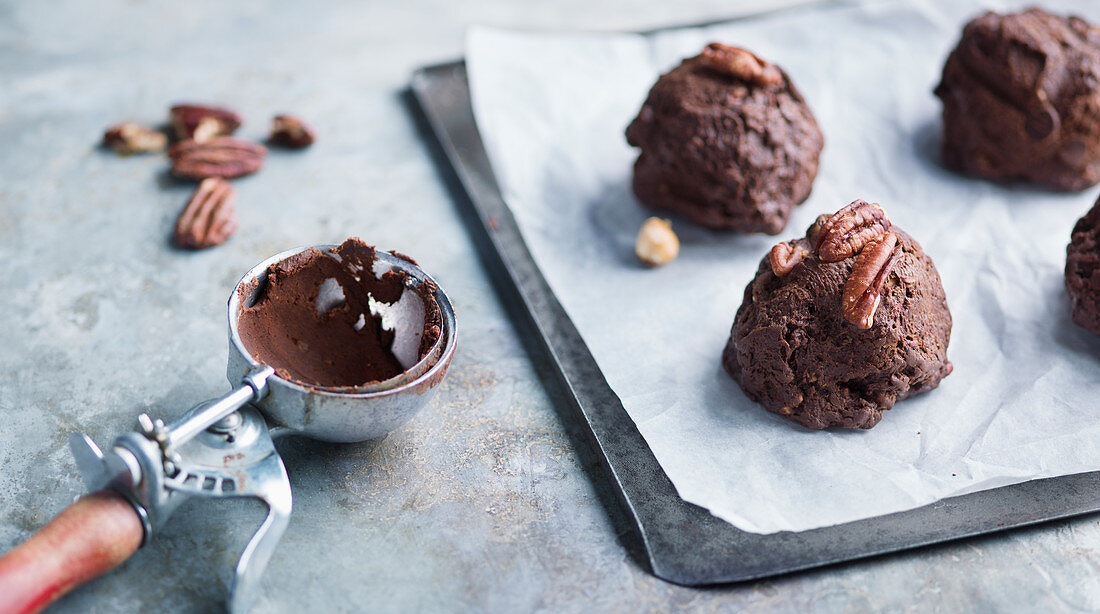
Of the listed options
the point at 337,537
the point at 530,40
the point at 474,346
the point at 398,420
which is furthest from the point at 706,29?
Answer: the point at 337,537

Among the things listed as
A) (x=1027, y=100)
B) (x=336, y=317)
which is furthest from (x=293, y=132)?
(x=1027, y=100)

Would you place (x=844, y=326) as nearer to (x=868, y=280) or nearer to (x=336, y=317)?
(x=868, y=280)

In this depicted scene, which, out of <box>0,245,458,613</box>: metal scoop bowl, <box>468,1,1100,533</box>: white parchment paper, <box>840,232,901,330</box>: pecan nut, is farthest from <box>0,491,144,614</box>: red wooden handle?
<box>840,232,901,330</box>: pecan nut

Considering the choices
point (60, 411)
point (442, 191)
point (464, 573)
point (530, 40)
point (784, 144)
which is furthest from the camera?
point (530, 40)

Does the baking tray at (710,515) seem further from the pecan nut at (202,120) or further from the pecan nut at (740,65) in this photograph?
the pecan nut at (202,120)

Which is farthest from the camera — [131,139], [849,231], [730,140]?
[131,139]

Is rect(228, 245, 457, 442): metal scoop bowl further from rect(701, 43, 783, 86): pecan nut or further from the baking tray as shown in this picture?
rect(701, 43, 783, 86): pecan nut

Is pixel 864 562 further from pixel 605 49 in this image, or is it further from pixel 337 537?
pixel 605 49
